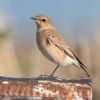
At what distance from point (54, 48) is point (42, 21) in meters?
0.61

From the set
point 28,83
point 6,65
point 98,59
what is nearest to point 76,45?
point 98,59

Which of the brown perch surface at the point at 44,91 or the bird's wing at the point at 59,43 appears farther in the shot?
the bird's wing at the point at 59,43

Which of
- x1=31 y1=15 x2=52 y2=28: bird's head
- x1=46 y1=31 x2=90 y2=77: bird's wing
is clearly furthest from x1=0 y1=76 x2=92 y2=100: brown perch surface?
x1=31 y1=15 x2=52 y2=28: bird's head

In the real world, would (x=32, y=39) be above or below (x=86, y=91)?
below

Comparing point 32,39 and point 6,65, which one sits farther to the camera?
point 32,39

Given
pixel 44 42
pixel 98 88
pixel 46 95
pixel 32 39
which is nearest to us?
pixel 46 95

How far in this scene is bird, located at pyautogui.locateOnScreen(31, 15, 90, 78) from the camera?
8.43 metres

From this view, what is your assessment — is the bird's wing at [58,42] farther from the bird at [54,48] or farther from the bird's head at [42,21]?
the bird's head at [42,21]

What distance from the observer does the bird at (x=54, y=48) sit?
843cm

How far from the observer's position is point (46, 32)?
8.81m

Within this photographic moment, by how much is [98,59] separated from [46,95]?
649 centimetres

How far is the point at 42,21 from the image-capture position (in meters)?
8.96

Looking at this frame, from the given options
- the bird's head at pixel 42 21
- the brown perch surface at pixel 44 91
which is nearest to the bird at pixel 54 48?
the bird's head at pixel 42 21

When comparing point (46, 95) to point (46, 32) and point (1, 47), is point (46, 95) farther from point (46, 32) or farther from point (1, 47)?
point (1, 47)
